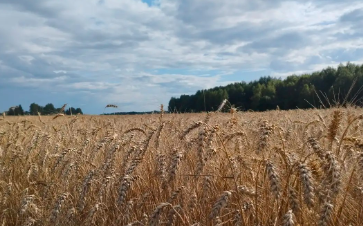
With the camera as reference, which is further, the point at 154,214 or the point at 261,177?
the point at 261,177

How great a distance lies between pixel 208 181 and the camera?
251 cm

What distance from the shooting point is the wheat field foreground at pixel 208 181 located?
6.35ft

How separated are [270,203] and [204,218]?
42 centimetres

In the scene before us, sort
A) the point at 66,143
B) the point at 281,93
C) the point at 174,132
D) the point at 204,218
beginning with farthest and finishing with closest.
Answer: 1. the point at 281,93
2. the point at 66,143
3. the point at 174,132
4. the point at 204,218

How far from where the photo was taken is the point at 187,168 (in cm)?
335

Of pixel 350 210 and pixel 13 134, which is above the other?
pixel 13 134

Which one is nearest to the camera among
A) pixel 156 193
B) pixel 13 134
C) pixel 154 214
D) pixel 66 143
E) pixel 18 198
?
A: pixel 154 214

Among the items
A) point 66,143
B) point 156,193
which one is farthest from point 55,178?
point 156,193

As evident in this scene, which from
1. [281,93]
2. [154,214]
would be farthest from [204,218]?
[281,93]

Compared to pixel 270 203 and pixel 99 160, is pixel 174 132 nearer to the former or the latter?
pixel 99 160

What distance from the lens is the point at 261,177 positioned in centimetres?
281

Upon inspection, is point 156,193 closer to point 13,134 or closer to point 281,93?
point 13,134

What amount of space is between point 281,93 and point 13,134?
3832cm

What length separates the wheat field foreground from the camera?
193 centimetres
